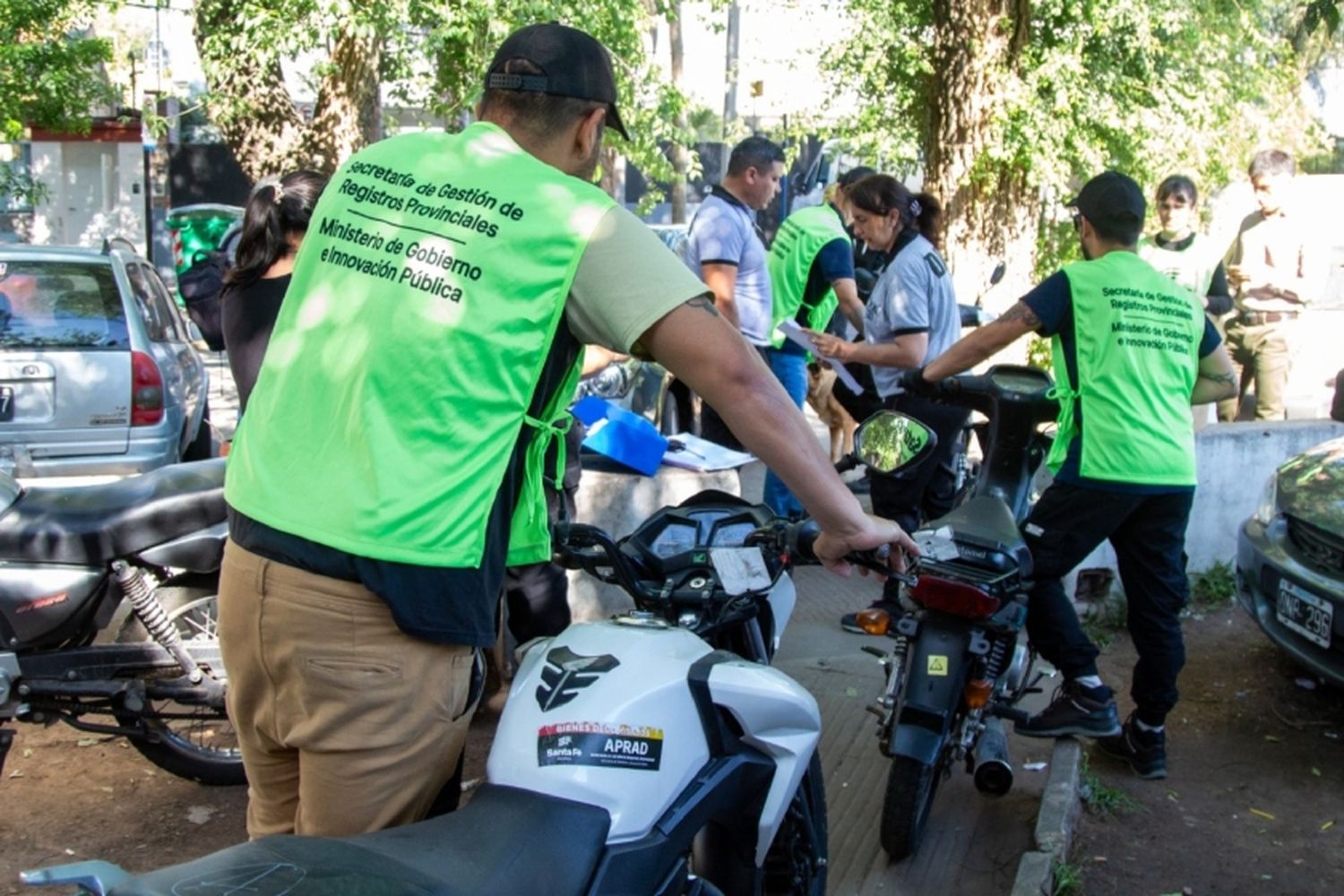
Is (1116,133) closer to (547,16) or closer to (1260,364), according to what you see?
(1260,364)

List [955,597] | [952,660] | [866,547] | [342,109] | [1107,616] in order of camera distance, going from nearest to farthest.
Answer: [866,547] < [955,597] < [952,660] < [1107,616] < [342,109]

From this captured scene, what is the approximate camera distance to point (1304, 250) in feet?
31.2

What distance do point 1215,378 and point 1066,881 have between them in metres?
1.87

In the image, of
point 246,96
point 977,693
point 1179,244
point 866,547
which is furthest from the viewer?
point 246,96

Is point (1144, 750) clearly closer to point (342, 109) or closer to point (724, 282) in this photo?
point (724, 282)

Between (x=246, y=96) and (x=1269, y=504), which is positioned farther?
(x=246, y=96)

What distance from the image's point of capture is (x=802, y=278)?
24.1ft

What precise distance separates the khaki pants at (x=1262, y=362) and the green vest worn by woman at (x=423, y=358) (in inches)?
325

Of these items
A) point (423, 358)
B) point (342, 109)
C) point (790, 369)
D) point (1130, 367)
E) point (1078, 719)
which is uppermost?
point (342, 109)

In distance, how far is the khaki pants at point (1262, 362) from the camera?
9.62m

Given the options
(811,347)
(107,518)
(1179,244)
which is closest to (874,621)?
(811,347)

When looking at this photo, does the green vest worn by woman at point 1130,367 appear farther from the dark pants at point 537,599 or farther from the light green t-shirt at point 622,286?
the light green t-shirt at point 622,286

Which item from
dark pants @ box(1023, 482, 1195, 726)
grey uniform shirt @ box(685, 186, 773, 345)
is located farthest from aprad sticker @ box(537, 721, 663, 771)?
grey uniform shirt @ box(685, 186, 773, 345)

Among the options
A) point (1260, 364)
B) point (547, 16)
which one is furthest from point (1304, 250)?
point (547, 16)
